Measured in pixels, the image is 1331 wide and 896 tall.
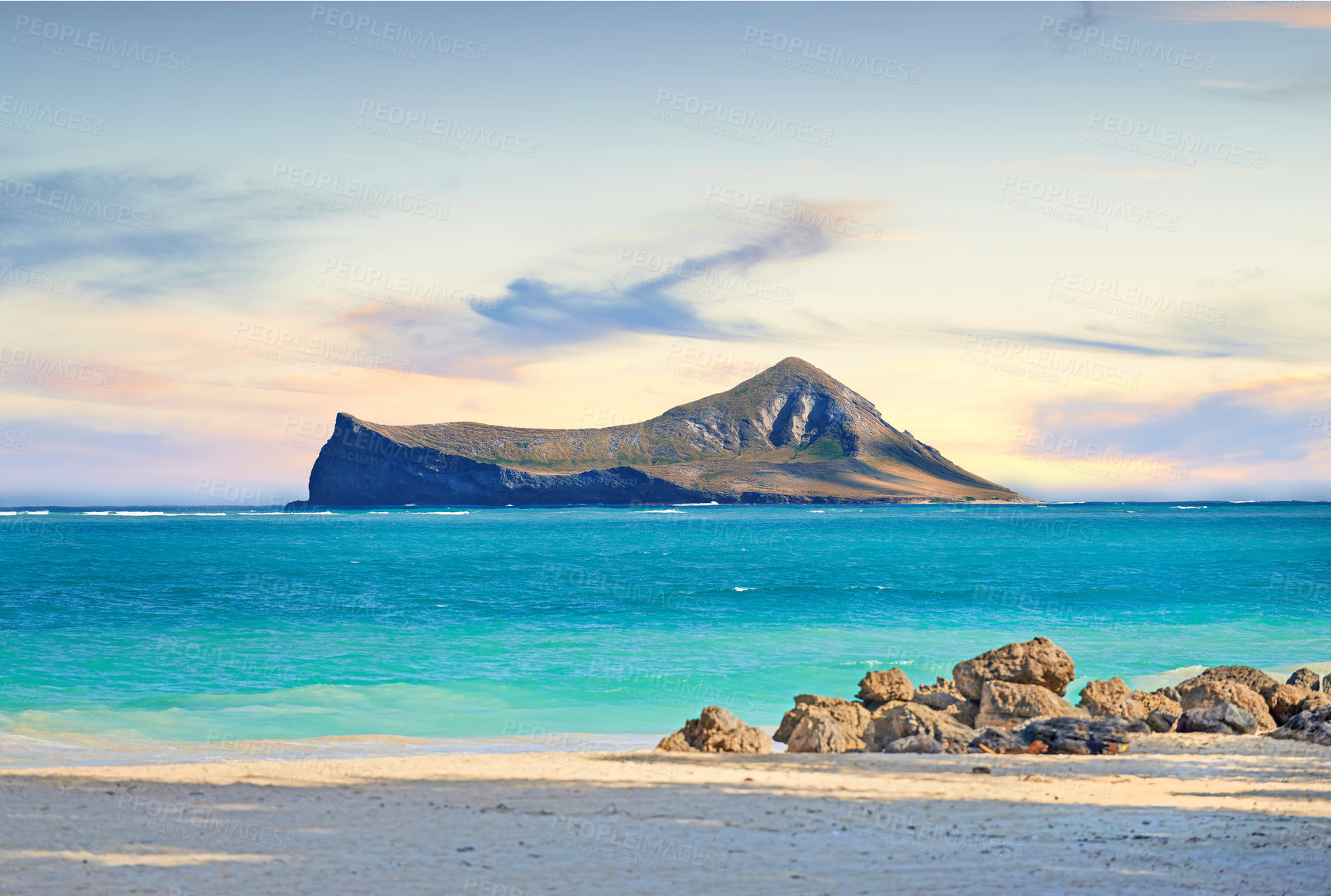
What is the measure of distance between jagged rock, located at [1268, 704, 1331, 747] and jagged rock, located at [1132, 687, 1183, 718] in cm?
157

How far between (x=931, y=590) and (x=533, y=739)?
92.4 feet

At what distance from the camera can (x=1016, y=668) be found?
15266mm

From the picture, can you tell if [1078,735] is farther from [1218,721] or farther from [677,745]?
[677,745]

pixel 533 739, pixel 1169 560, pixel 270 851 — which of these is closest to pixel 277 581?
pixel 533 739

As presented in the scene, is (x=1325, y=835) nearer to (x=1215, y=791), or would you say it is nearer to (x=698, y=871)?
(x=1215, y=791)

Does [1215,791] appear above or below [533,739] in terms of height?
above

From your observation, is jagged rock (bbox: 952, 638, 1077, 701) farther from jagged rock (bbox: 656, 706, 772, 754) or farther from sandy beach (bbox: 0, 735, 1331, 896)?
jagged rock (bbox: 656, 706, 772, 754)

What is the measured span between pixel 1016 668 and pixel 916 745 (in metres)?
3.67

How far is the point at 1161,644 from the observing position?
87.3 feet

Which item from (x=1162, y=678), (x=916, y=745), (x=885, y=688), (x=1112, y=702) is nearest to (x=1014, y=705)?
(x=1112, y=702)

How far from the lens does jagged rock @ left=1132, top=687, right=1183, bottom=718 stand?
578 inches

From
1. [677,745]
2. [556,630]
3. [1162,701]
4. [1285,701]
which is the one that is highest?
[1285,701]

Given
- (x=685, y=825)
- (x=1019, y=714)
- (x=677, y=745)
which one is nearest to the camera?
(x=685, y=825)

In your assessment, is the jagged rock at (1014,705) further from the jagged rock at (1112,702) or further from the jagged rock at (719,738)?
the jagged rock at (719,738)
